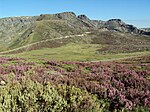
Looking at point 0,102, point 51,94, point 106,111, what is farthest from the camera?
point 106,111

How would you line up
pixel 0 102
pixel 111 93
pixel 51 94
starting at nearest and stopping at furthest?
pixel 0 102
pixel 51 94
pixel 111 93

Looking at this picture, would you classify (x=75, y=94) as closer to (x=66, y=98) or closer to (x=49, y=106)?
(x=66, y=98)

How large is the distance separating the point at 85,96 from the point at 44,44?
591 ft

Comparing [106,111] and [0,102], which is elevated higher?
[0,102]

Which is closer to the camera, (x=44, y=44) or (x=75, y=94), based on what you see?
(x=75, y=94)

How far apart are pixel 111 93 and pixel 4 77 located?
21.9 feet

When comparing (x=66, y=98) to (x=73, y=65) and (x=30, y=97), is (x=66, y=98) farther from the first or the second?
(x=73, y=65)

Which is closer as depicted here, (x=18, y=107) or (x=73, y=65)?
(x=18, y=107)

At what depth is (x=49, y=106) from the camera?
31.5 feet

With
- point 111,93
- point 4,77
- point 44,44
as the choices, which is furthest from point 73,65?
point 44,44

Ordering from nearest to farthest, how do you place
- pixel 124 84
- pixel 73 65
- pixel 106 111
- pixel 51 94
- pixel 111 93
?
1. pixel 51 94
2. pixel 106 111
3. pixel 111 93
4. pixel 124 84
5. pixel 73 65

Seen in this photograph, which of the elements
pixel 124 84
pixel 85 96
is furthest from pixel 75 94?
pixel 124 84

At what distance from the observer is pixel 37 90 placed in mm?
10484

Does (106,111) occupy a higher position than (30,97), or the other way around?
(30,97)
